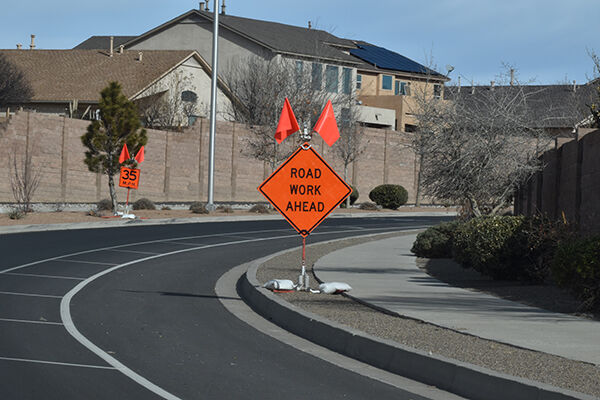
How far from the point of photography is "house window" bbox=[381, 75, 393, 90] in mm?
72375

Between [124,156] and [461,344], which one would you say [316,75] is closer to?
[124,156]

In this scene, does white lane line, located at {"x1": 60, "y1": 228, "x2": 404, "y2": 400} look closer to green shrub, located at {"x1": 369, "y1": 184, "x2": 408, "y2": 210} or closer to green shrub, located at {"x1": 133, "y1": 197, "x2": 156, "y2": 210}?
green shrub, located at {"x1": 133, "y1": 197, "x2": 156, "y2": 210}

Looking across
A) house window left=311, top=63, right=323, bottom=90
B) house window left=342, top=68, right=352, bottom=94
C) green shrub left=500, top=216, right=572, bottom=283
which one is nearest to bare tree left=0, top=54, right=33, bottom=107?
house window left=311, top=63, right=323, bottom=90

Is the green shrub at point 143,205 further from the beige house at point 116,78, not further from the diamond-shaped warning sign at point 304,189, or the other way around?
the diamond-shaped warning sign at point 304,189

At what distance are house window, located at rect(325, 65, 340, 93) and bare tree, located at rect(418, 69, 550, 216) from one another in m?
35.0

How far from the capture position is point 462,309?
12367mm

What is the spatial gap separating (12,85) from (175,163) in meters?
15.1

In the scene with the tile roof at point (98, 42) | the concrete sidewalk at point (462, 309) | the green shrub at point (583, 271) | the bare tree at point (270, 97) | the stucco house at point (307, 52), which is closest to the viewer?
the concrete sidewalk at point (462, 309)

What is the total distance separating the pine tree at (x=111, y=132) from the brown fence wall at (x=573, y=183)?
19081 mm

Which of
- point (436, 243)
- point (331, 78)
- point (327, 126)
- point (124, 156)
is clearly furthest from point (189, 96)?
point (327, 126)

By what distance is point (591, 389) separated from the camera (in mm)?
7453

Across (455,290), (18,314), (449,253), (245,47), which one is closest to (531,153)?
(449,253)

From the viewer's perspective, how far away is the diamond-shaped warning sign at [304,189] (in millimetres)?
14750

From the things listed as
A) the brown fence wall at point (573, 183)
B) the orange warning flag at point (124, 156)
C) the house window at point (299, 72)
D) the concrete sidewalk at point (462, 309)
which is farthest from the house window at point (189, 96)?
the concrete sidewalk at point (462, 309)
